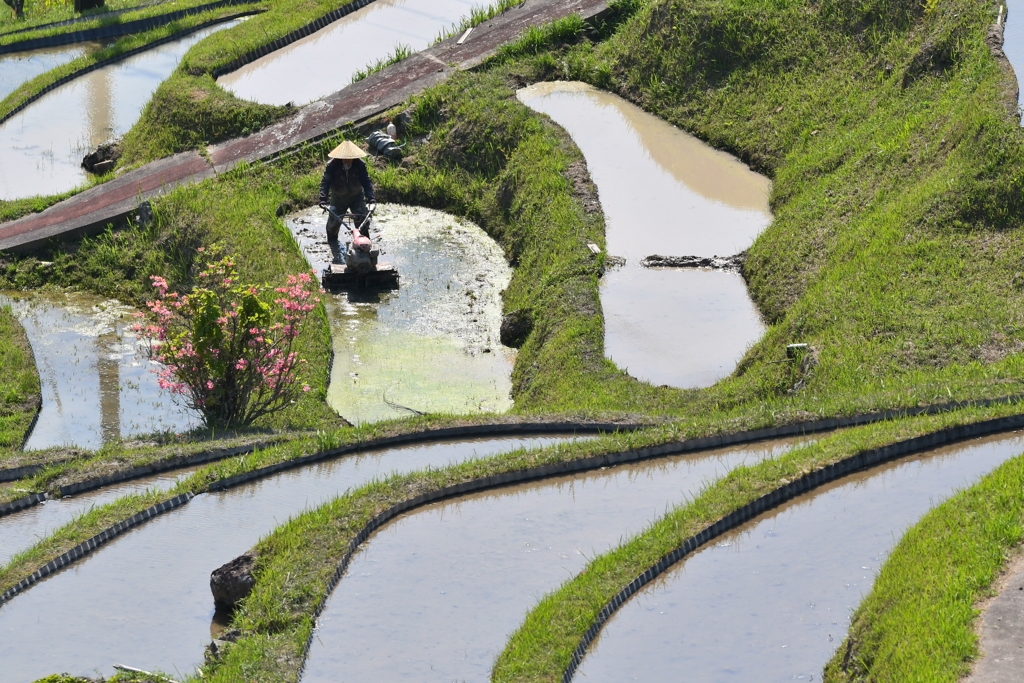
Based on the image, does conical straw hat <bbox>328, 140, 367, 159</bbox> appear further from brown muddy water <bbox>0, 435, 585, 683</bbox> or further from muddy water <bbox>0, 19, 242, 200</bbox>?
brown muddy water <bbox>0, 435, 585, 683</bbox>

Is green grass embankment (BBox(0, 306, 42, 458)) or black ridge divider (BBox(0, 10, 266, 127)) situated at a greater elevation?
black ridge divider (BBox(0, 10, 266, 127))

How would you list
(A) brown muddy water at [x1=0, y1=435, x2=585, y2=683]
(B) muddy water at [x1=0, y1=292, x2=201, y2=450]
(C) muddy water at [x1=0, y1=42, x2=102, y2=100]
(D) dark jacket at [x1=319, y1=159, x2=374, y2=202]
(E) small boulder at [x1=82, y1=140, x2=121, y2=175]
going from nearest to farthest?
1. (A) brown muddy water at [x1=0, y1=435, x2=585, y2=683]
2. (B) muddy water at [x1=0, y1=292, x2=201, y2=450]
3. (D) dark jacket at [x1=319, y1=159, x2=374, y2=202]
4. (E) small boulder at [x1=82, y1=140, x2=121, y2=175]
5. (C) muddy water at [x1=0, y1=42, x2=102, y2=100]

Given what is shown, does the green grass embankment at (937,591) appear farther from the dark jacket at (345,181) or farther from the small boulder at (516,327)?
the dark jacket at (345,181)

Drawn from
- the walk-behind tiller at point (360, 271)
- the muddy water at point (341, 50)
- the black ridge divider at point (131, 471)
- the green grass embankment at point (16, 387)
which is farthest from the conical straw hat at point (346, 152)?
the black ridge divider at point (131, 471)

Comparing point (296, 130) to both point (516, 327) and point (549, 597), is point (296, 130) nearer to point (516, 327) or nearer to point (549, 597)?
point (516, 327)

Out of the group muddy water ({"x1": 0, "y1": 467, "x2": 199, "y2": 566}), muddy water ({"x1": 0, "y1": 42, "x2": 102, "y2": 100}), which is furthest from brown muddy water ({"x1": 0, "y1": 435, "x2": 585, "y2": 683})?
muddy water ({"x1": 0, "y1": 42, "x2": 102, "y2": 100})

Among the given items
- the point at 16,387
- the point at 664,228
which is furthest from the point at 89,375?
the point at 664,228
